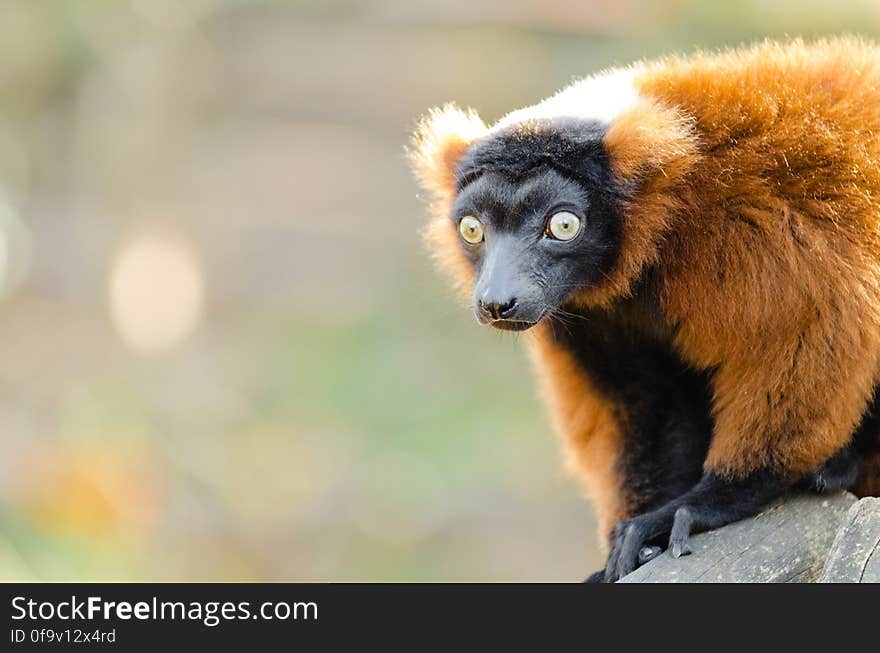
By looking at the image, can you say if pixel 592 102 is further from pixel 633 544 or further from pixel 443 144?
pixel 633 544

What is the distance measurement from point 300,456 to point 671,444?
8.61 m

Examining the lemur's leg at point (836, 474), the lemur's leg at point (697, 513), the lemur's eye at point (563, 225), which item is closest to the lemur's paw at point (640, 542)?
the lemur's leg at point (697, 513)

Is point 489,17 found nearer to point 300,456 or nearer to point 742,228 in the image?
point 300,456

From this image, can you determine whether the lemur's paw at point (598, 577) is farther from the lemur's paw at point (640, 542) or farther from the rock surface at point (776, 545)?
the rock surface at point (776, 545)

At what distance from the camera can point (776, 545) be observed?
13.9 ft

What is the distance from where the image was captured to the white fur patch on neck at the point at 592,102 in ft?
15.8

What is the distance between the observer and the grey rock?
3840mm

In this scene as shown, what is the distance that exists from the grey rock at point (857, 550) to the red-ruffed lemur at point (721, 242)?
1.36 ft

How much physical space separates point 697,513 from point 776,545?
0.31 m

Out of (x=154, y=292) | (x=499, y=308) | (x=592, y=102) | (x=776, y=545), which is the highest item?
(x=154, y=292)

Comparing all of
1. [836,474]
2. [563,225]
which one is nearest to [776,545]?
[836,474]

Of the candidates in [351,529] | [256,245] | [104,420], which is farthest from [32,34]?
[351,529]

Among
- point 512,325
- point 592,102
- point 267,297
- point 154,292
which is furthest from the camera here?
point 267,297

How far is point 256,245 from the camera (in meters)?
15.9
